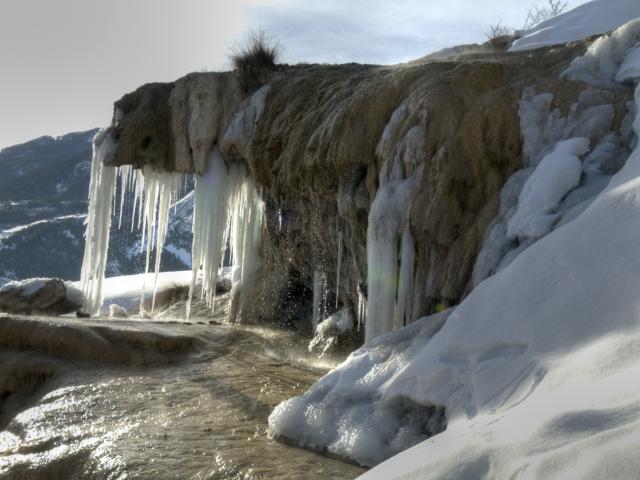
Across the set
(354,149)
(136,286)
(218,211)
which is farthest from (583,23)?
(136,286)

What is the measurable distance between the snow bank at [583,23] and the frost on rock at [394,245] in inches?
151

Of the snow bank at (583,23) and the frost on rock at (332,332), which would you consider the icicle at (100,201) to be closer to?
the frost on rock at (332,332)

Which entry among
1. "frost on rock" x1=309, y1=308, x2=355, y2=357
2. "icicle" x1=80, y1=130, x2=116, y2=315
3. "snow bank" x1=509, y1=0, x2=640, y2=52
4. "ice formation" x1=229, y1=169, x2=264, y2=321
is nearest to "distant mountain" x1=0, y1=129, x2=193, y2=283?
"icicle" x1=80, y1=130, x2=116, y2=315

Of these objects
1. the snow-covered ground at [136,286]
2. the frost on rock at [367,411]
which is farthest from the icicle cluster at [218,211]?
the frost on rock at [367,411]

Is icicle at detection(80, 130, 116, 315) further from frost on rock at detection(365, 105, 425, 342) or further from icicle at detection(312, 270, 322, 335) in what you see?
frost on rock at detection(365, 105, 425, 342)

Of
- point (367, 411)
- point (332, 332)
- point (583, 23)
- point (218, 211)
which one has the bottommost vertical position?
point (332, 332)

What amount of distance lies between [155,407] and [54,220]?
76111 mm

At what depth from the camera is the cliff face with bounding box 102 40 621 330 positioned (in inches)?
233

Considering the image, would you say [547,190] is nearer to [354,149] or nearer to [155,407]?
[354,149]

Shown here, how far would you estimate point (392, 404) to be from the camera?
389 centimetres

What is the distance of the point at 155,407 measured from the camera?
544 cm

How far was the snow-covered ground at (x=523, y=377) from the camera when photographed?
212 centimetres

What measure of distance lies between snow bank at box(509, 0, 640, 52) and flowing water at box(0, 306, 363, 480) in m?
5.35

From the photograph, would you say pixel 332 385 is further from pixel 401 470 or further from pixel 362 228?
pixel 362 228
